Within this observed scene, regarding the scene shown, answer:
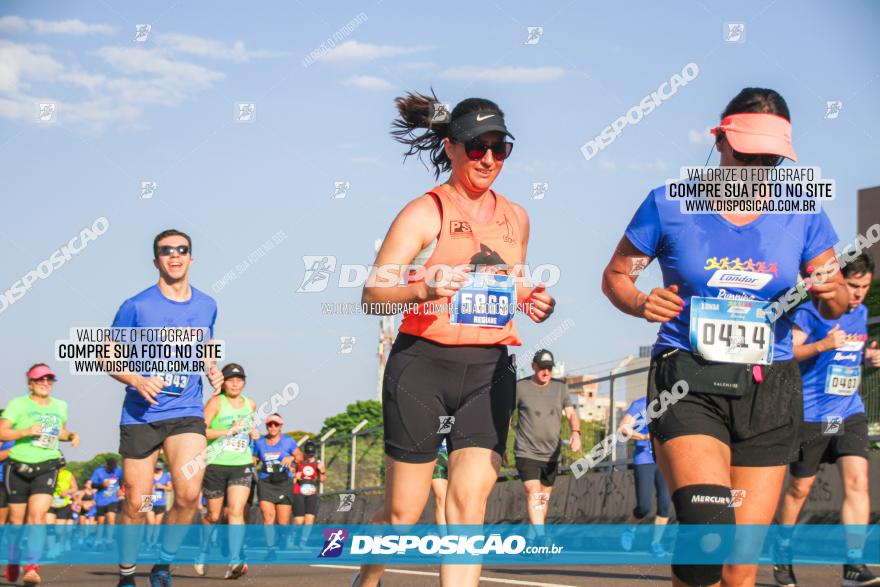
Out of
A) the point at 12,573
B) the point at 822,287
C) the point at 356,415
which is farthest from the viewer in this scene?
the point at 356,415

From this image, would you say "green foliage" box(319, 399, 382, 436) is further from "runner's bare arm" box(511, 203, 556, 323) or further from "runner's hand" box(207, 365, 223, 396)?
"runner's bare arm" box(511, 203, 556, 323)

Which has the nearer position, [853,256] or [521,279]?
[521,279]

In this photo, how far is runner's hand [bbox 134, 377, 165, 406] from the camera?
31.7 ft

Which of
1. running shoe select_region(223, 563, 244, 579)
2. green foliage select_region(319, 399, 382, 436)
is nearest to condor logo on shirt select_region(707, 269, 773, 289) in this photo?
running shoe select_region(223, 563, 244, 579)

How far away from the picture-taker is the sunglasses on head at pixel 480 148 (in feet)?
22.1

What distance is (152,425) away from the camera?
9.81 meters

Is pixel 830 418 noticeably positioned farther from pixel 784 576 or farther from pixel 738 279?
pixel 738 279

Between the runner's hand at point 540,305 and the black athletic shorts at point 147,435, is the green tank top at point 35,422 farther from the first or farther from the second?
the runner's hand at point 540,305

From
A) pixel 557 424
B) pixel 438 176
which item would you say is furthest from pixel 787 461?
pixel 557 424

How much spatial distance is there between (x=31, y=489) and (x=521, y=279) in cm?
871

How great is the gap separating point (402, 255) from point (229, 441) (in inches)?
361

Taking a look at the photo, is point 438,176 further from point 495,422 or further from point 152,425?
point 152,425

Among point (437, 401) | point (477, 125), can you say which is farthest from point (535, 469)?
point (477, 125)

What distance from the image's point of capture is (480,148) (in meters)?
6.73
